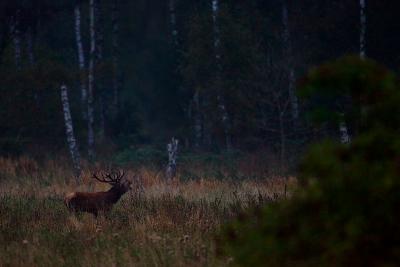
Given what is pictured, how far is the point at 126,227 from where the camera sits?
980 cm

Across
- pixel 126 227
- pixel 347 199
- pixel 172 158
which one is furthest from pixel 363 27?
pixel 347 199

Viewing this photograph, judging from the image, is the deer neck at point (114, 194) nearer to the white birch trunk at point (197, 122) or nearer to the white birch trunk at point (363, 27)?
the white birch trunk at point (363, 27)

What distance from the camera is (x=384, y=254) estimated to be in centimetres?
450

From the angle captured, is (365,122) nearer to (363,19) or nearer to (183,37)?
(363,19)

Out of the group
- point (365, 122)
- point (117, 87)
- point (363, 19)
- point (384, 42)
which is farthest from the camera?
point (117, 87)

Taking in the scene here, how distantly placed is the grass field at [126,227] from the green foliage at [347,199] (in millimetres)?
2525

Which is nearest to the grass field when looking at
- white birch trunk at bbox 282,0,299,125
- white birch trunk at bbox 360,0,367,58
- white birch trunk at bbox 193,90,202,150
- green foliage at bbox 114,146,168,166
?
white birch trunk at bbox 360,0,367,58

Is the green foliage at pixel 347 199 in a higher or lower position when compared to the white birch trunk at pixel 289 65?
lower

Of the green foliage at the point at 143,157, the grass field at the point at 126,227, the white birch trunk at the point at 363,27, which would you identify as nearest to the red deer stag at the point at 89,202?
the grass field at the point at 126,227

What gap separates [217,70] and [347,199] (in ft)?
71.3

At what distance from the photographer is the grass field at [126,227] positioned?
7723 millimetres

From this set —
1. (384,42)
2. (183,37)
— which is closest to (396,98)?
(384,42)

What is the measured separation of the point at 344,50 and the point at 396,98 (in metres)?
20.6

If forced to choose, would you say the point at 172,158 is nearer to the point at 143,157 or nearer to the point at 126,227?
the point at 143,157
